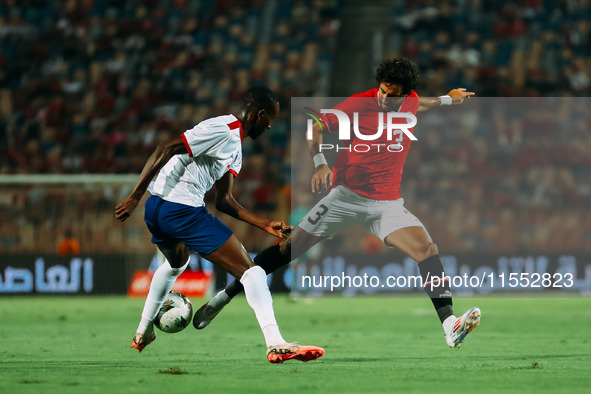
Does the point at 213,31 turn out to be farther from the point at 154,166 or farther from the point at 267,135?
the point at 154,166

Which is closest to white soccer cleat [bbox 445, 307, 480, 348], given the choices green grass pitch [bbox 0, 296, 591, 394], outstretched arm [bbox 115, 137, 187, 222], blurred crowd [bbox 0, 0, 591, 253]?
green grass pitch [bbox 0, 296, 591, 394]

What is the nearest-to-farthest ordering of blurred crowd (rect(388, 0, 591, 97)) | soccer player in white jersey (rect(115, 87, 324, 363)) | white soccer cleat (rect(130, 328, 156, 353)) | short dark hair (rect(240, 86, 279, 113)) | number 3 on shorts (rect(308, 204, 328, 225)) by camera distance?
1. soccer player in white jersey (rect(115, 87, 324, 363))
2. short dark hair (rect(240, 86, 279, 113))
3. white soccer cleat (rect(130, 328, 156, 353))
4. number 3 on shorts (rect(308, 204, 328, 225))
5. blurred crowd (rect(388, 0, 591, 97))

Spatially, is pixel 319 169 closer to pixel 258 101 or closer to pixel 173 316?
pixel 258 101

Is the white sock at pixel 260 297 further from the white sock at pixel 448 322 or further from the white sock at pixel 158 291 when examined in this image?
the white sock at pixel 448 322

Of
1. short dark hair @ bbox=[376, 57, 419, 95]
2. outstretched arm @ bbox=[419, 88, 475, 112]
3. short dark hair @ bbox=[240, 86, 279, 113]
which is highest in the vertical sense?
short dark hair @ bbox=[376, 57, 419, 95]

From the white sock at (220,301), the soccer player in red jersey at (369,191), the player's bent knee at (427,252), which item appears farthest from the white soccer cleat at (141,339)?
the player's bent knee at (427,252)

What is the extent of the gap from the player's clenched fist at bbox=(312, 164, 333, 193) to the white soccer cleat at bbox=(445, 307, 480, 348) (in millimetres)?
1421

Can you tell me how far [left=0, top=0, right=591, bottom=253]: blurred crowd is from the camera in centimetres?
1736

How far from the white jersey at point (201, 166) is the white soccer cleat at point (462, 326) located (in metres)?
2.01

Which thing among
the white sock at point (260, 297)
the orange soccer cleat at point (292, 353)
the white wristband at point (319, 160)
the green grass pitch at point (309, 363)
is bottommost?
the green grass pitch at point (309, 363)

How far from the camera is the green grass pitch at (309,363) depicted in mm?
5871

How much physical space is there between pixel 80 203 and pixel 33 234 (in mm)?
1051

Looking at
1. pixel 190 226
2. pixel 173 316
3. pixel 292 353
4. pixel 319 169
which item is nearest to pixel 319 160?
pixel 319 169

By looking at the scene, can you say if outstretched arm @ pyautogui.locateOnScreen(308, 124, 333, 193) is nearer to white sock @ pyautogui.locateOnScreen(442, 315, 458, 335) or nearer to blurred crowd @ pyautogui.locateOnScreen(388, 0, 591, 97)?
white sock @ pyautogui.locateOnScreen(442, 315, 458, 335)
